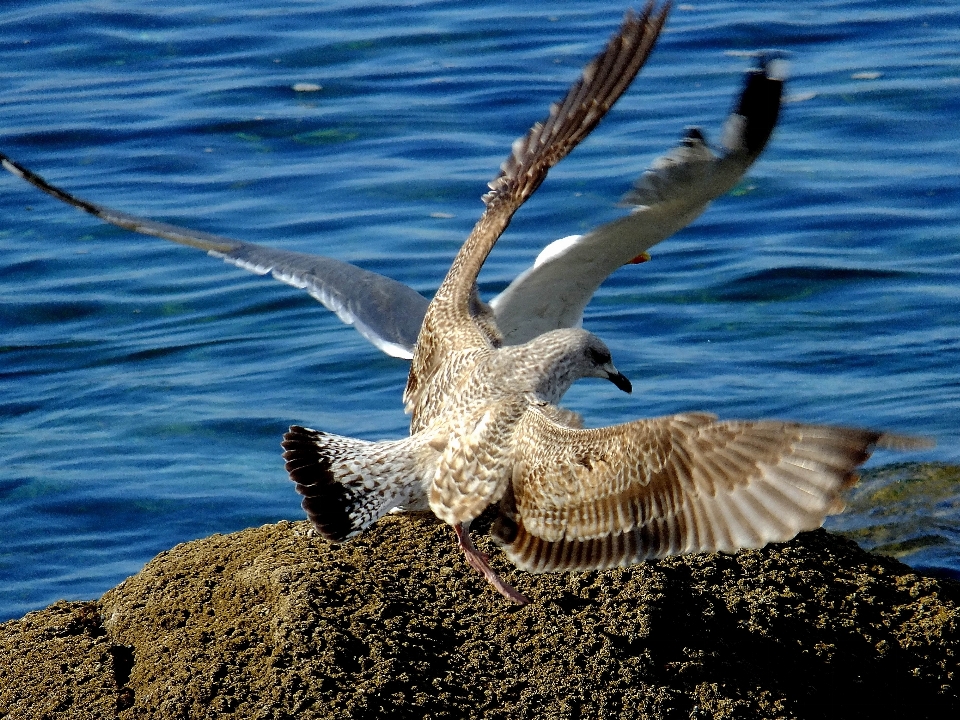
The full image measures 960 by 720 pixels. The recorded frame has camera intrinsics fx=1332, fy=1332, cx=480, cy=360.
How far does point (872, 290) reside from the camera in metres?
9.83

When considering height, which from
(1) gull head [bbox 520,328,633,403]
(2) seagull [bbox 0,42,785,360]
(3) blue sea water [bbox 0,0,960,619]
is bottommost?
(1) gull head [bbox 520,328,633,403]

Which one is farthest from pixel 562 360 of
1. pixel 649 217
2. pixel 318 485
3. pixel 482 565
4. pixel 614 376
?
pixel 482 565

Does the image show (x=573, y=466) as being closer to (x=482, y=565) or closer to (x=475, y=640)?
(x=482, y=565)

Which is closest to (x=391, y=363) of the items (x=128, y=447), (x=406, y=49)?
(x=128, y=447)

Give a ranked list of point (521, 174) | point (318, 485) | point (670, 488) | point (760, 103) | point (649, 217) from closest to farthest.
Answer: point (670, 488) → point (318, 485) → point (760, 103) → point (521, 174) → point (649, 217)

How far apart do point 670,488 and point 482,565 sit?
618mm

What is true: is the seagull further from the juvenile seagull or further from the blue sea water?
the blue sea water

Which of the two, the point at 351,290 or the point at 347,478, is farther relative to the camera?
the point at 351,290

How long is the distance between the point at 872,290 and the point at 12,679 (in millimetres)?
7495

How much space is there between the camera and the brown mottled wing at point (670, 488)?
12.3 feet

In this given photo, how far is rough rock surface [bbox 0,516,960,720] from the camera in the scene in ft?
11.9

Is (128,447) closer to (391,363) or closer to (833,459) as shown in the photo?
(391,363)

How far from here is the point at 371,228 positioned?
36.0ft

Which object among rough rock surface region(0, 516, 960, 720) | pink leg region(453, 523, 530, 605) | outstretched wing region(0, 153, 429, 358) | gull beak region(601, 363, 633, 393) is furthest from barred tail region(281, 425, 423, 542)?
outstretched wing region(0, 153, 429, 358)
